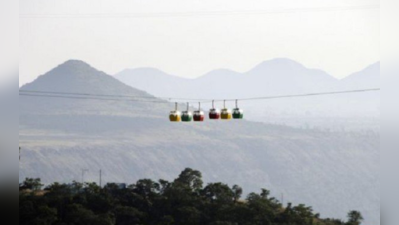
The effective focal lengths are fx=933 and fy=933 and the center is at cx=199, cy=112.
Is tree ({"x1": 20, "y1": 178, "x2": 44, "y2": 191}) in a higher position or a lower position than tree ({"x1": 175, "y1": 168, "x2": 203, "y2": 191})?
lower

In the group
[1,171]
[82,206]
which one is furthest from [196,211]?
[1,171]

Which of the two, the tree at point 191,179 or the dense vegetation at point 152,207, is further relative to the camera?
the tree at point 191,179

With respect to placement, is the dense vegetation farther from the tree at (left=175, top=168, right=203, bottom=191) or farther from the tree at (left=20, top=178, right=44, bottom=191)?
the tree at (left=175, top=168, right=203, bottom=191)

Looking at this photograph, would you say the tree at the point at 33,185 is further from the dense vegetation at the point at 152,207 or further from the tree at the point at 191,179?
the tree at the point at 191,179

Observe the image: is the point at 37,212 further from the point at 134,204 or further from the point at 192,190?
A: the point at 192,190

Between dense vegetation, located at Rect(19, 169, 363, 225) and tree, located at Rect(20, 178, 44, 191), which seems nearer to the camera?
dense vegetation, located at Rect(19, 169, 363, 225)

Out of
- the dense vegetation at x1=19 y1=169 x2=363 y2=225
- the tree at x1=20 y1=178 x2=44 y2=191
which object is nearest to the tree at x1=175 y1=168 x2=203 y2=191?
the dense vegetation at x1=19 y1=169 x2=363 y2=225

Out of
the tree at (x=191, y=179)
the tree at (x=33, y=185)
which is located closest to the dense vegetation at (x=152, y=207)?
the tree at (x=33, y=185)

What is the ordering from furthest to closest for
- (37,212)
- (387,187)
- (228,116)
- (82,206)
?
(82,206), (37,212), (228,116), (387,187)

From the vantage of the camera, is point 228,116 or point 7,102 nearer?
point 7,102
